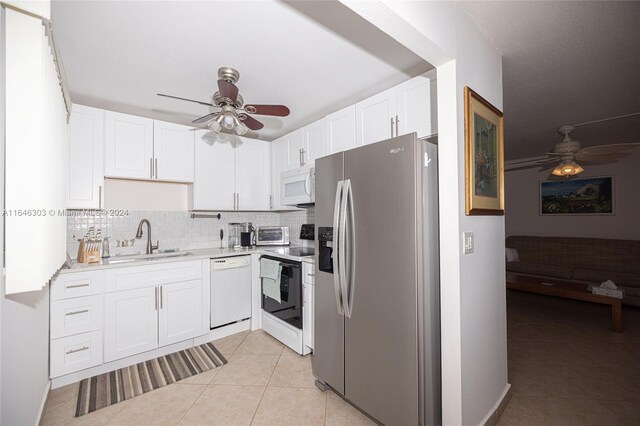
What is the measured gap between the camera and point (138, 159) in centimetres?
277

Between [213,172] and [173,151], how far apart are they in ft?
1.50

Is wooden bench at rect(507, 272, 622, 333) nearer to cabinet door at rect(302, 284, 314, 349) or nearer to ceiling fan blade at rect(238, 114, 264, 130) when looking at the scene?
cabinet door at rect(302, 284, 314, 349)

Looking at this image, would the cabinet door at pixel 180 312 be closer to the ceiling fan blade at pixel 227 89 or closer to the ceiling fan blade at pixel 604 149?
the ceiling fan blade at pixel 227 89

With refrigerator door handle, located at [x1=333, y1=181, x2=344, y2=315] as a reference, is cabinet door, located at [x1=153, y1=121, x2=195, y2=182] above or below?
above

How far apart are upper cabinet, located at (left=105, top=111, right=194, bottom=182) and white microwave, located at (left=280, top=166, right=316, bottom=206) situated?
1.04 meters

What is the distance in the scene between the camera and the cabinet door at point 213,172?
3.12 metres

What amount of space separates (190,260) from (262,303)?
3.09 ft

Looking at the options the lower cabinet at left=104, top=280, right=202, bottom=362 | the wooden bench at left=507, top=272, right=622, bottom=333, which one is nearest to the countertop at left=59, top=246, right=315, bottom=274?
the lower cabinet at left=104, top=280, right=202, bottom=362

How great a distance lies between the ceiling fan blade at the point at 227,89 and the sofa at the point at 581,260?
512cm

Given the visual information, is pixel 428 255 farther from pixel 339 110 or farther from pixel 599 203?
pixel 599 203

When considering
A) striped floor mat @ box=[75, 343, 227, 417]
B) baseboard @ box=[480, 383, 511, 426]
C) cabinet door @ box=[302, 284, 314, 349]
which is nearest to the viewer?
baseboard @ box=[480, 383, 511, 426]

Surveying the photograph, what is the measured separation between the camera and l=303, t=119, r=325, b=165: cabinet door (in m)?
2.83

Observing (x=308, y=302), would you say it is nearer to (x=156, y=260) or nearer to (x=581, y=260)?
(x=156, y=260)

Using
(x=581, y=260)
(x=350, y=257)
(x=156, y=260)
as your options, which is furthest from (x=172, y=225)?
(x=581, y=260)
